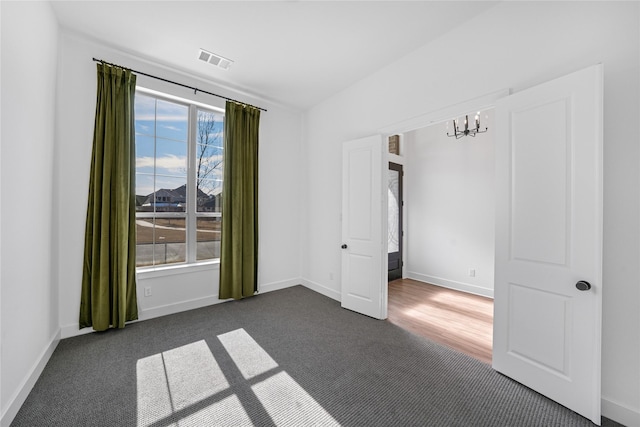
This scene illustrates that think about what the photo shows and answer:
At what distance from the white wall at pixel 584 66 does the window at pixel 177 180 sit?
2.56 metres

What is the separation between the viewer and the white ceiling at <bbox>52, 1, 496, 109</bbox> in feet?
7.48

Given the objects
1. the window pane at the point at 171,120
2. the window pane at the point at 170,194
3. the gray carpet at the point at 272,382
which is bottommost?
the gray carpet at the point at 272,382

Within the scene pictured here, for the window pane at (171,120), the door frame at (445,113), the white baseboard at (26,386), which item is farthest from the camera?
the window pane at (171,120)

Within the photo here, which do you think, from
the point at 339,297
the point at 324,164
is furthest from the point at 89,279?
the point at 324,164

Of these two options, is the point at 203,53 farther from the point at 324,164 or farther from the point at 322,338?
the point at 322,338

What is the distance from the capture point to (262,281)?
412 cm

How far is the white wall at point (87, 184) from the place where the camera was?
8.58ft

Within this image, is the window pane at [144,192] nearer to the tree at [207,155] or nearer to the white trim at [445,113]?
the tree at [207,155]

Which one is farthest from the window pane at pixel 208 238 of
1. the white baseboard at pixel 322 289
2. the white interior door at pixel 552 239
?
the white interior door at pixel 552 239

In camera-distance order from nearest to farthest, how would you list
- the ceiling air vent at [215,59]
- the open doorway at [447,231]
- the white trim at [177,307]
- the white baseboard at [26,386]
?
the white baseboard at [26,386] → the ceiling air vent at [215,59] → the white trim at [177,307] → the open doorway at [447,231]

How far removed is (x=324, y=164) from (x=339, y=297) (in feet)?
6.95

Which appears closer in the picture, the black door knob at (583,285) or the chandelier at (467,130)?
the black door knob at (583,285)

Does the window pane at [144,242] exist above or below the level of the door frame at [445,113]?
below

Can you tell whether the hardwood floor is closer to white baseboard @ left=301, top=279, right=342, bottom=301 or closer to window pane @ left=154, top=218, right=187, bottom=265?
white baseboard @ left=301, top=279, right=342, bottom=301
